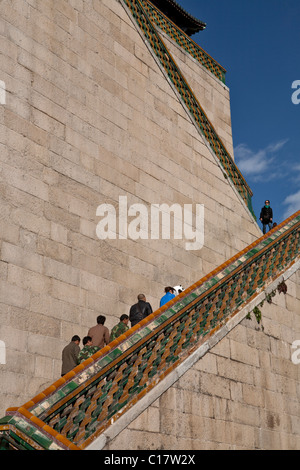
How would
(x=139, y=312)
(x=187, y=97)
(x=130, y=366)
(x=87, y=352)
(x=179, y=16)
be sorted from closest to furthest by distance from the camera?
1. (x=130, y=366)
2. (x=87, y=352)
3. (x=139, y=312)
4. (x=187, y=97)
5. (x=179, y=16)

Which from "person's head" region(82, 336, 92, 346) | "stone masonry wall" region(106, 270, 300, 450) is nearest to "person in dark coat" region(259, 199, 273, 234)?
"stone masonry wall" region(106, 270, 300, 450)

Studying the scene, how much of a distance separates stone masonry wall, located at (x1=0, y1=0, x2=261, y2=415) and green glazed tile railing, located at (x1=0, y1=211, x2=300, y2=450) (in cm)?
257

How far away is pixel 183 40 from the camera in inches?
666

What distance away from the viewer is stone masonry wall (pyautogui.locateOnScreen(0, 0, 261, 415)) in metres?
9.80

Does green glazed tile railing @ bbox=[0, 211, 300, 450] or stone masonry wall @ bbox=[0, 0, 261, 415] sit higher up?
stone masonry wall @ bbox=[0, 0, 261, 415]

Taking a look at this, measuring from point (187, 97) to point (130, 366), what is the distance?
31.1ft

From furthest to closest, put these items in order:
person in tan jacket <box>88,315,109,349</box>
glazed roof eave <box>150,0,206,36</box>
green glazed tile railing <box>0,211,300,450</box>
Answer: glazed roof eave <box>150,0,206,36</box> → person in tan jacket <box>88,315,109,349</box> → green glazed tile railing <box>0,211,300,450</box>

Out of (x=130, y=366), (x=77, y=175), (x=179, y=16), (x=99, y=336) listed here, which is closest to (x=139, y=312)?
(x=99, y=336)

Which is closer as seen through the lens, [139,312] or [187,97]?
[139,312]

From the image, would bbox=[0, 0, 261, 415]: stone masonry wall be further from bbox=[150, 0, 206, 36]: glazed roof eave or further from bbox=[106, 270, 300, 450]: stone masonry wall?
bbox=[150, 0, 206, 36]: glazed roof eave

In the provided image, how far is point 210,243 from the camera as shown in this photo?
47.2 feet

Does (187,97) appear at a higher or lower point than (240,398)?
higher

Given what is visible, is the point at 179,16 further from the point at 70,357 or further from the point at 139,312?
the point at 70,357
